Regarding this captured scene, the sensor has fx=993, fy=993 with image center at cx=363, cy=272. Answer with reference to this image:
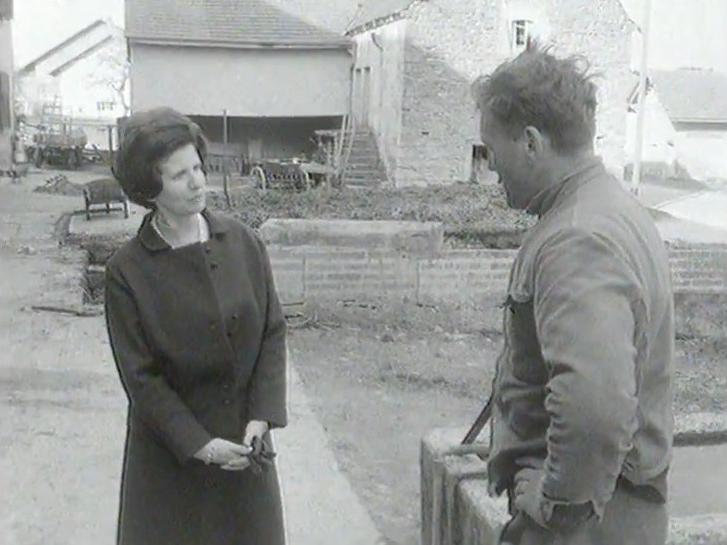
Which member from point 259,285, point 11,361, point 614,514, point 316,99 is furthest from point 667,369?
point 316,99

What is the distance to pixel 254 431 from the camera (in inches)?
116

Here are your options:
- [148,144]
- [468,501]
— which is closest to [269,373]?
[148,144]

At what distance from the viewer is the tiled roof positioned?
2492 cm

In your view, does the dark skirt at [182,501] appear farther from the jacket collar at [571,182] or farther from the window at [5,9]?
the window at [5,9]

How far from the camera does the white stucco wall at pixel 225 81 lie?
27.9m

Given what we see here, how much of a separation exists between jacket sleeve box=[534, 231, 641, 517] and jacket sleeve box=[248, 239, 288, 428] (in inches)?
46.8

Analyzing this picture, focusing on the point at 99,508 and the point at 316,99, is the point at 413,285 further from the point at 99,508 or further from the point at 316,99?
the point at 316,99

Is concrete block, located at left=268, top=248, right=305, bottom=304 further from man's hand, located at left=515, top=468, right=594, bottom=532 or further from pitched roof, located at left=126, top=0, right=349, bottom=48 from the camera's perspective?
pitched roof, located at left=126, top=0, right=349, bottom=48

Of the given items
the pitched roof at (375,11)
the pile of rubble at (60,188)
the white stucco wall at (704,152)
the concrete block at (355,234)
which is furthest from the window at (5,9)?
the white stucco wall at (704,152)

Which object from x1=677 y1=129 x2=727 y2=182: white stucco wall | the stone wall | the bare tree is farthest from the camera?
the bare tree

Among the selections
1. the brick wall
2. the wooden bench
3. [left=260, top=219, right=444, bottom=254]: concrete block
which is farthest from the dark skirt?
the wooden bench

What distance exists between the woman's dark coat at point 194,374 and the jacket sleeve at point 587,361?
1.18 m

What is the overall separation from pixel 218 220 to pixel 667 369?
1426mm

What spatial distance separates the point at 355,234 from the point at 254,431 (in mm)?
Answer: 8823
